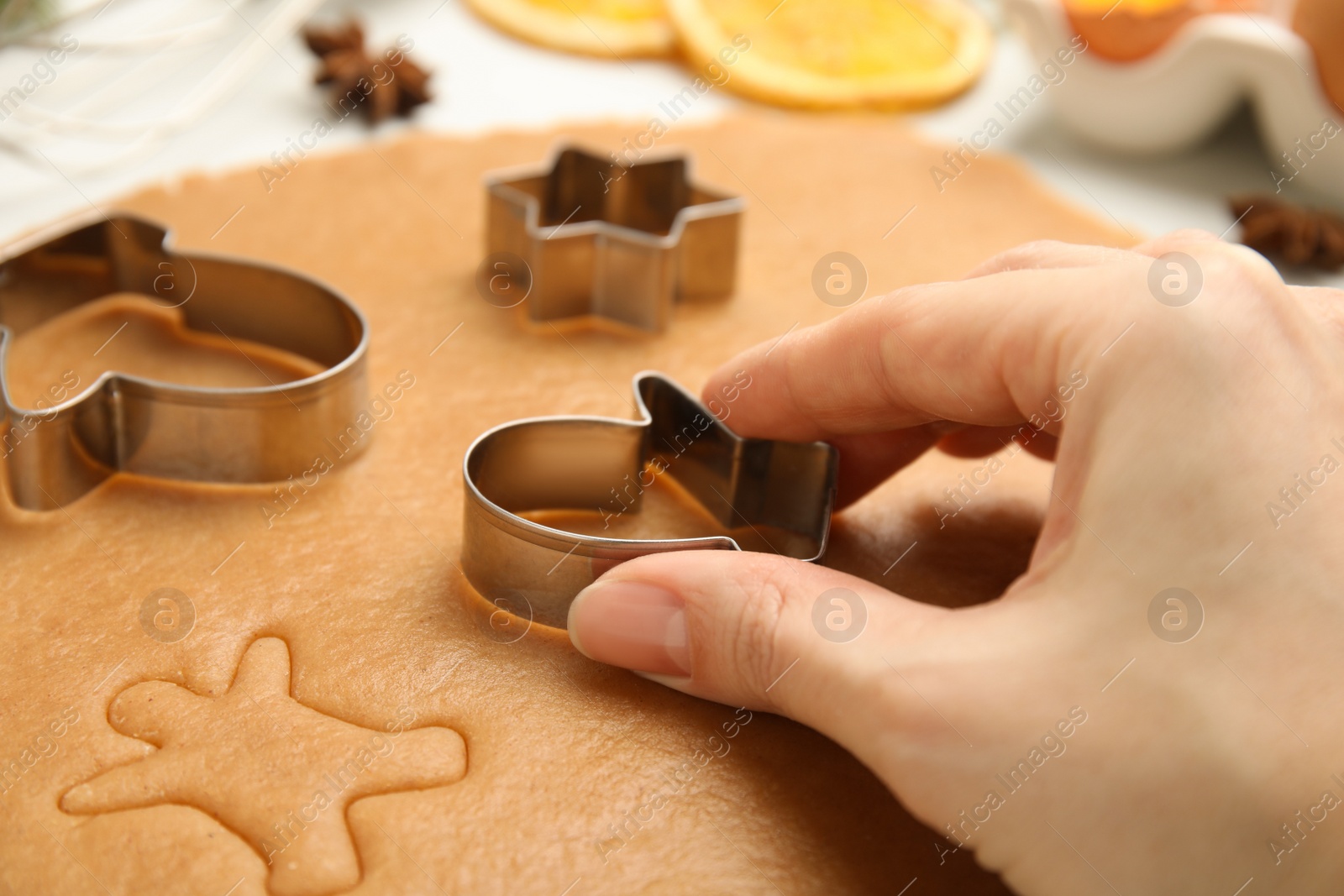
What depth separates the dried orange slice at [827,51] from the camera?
7.13ft

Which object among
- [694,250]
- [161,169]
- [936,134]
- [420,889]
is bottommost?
[420,889]

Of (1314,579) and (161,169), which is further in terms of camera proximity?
(161,169)

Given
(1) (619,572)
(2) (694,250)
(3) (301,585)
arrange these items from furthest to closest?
1. (2) (694,250)
2. (3) (301,585)
3. (1) (619,572)

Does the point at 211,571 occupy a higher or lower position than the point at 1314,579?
lower

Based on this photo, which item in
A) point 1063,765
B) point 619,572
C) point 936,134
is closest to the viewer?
point 1063,765

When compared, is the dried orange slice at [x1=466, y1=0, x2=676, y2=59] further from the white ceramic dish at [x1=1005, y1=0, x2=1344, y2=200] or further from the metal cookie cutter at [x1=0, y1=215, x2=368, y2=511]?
the metal cookie cutter at [x1=0, y1=215, x2=368, y2=511]

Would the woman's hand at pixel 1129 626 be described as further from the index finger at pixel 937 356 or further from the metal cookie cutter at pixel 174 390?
the metal cookie cutter at pixel 174 390

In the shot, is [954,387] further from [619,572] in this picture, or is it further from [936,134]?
[936,134]

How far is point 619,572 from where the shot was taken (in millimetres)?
974

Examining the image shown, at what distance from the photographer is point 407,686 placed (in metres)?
1.03

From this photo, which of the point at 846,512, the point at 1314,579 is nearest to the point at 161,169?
the point at 846,512

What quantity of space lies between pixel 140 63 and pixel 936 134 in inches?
58.0

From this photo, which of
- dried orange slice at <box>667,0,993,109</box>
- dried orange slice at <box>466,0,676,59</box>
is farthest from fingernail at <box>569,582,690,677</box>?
dried orange slice at <box>466,0,676,59</box>

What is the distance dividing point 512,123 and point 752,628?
1431 mm
